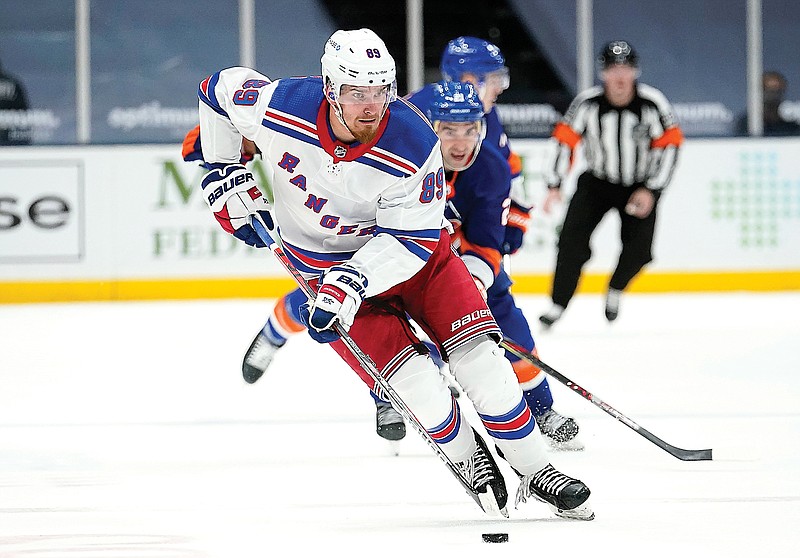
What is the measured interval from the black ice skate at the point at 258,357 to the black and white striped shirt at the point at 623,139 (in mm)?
2538

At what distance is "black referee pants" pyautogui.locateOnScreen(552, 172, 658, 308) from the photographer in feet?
20.2

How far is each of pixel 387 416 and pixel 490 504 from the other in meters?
0.79

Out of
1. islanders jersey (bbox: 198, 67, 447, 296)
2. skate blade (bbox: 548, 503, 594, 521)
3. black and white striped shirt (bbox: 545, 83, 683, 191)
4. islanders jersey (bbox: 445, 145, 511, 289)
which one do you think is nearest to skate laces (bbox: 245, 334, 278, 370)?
islanders jersey (bbox: 445, 145, 511, 289)

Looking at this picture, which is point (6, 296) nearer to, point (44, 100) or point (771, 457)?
point (44, 100)

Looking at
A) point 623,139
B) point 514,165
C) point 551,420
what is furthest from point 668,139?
point 551,420

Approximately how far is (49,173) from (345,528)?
5.75 meters

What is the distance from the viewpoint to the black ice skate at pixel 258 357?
405 centimetres

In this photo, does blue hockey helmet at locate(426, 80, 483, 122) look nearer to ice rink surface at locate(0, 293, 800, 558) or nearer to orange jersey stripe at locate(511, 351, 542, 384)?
orange jersey stripe at locate(511, 351, 542, 384)

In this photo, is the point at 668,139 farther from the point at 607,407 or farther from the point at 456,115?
the point at 607,407

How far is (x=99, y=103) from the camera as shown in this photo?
8.48 metres

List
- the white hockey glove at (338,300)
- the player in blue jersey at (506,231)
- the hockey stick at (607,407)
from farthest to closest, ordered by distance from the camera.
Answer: the player in blue jersey at (506,231), the hockey stick at (607,407), the white hockey glove at (338,300)

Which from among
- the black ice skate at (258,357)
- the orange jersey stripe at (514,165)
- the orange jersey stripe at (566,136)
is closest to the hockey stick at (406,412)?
the black ice skate at (258,357)

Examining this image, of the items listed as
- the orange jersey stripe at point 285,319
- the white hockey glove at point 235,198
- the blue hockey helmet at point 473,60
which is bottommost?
the orange jersey stripe at point 285,319

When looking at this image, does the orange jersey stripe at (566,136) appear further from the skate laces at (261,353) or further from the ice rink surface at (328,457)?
the skate laces at (261,353)
